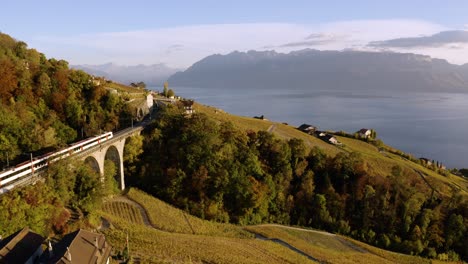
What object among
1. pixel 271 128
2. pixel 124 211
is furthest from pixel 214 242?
pixel 271 128

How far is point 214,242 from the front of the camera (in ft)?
97.2

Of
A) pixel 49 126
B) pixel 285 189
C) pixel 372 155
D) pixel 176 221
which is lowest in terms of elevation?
pixel 176 221

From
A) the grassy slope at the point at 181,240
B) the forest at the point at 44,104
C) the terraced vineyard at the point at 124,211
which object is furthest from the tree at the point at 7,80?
the grassy slope at the point at 181,240

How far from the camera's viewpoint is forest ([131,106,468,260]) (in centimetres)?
3884

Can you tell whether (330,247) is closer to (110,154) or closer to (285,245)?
(285,245)

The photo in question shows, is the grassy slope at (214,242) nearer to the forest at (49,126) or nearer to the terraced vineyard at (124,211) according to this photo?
the terraced vineyard at (124,211)

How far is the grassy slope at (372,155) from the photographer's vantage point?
5316cm

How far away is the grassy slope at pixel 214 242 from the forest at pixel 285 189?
2.50 m

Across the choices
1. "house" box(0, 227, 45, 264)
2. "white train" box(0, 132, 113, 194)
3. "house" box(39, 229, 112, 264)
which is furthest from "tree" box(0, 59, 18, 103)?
"house" box(39, 229, 112, 264)

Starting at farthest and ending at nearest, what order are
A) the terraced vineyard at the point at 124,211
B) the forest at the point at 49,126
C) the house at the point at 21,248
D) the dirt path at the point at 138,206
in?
1. the dirt path at the point at 138,206
2. the terraced vineyard at the point at 124,211
3. the forest at the point at 49,126
4. the house at the point at 21,248

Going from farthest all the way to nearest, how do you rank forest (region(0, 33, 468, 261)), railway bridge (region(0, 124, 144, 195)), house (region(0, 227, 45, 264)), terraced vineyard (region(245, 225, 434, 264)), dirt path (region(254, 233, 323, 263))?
forest (region(0, 33, 468, 261)) → terraced vineyard (region(245, 225, 434, 264)) → dirt path (region(254, 233, 323, 263)) → railway bridge (region(0, 124, 144, 195)) → house (region(0, 227, 45, 264))

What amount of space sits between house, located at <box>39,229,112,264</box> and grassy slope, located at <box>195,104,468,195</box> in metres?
37.6

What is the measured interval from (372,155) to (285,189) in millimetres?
24252

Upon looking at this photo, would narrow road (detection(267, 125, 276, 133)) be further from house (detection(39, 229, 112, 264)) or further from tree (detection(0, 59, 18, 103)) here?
house (detection(39, 229, 112, 264))
